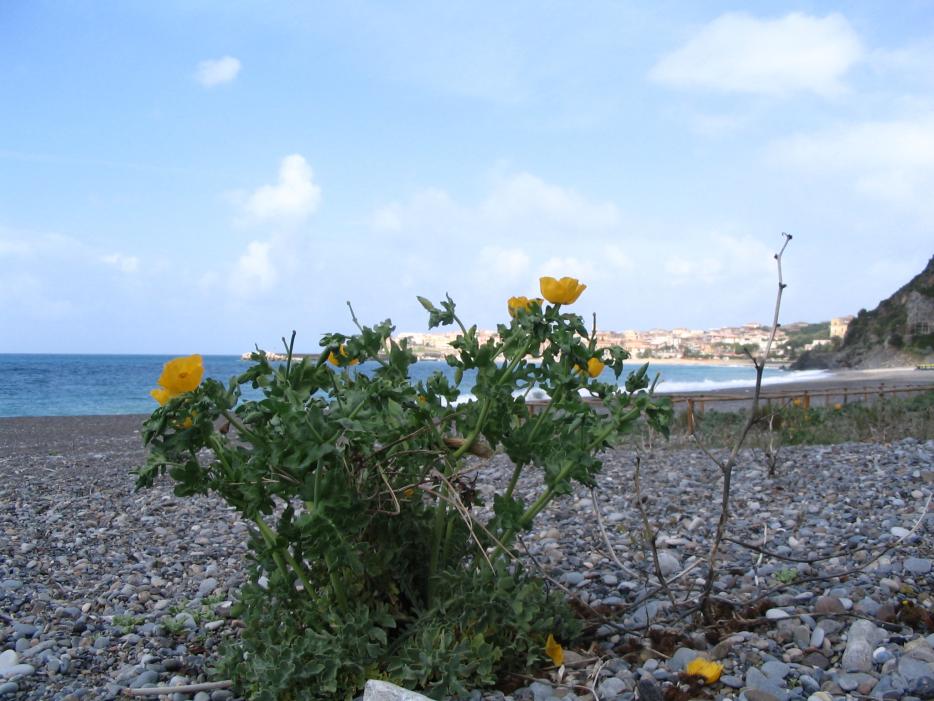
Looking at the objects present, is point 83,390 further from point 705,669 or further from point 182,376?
point 705,669

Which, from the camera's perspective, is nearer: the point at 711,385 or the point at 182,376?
the point at 182,376

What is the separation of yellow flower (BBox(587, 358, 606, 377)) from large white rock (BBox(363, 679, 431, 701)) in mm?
1078

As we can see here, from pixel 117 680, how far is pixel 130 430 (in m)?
15.7

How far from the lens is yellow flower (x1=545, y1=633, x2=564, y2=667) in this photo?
2.57 meters

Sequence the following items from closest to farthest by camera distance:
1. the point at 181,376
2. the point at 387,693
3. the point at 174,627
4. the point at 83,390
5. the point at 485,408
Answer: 1. the point at 181,376
2. the point at 387,693
3. the point at 485,408
4. the point at 174,627
5. the point at 83,390

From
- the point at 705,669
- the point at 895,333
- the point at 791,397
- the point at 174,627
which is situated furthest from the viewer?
the point at 895,333

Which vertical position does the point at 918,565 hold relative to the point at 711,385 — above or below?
above

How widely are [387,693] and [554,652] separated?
2.11 feet

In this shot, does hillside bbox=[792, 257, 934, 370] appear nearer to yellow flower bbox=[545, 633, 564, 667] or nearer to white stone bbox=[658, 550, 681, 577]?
white stone bbox=[658, 550, 681, 577]

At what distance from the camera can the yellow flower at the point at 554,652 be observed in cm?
257

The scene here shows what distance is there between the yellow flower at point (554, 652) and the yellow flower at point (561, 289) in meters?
1.14

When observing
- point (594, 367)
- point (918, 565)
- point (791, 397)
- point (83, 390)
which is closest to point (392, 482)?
point (594, 367)

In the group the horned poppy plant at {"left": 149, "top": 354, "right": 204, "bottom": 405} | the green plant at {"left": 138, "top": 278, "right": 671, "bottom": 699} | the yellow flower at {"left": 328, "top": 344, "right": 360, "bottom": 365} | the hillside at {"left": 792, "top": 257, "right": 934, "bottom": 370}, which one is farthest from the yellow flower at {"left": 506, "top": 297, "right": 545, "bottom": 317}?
the hillside at {"left": 792, "top": 257, "right": 934, "bottom": 370}

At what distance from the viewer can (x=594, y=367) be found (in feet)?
7.97
